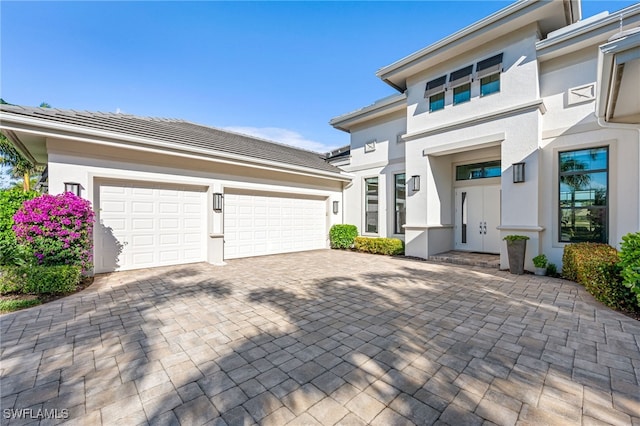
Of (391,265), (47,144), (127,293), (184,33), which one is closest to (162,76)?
(184,33)

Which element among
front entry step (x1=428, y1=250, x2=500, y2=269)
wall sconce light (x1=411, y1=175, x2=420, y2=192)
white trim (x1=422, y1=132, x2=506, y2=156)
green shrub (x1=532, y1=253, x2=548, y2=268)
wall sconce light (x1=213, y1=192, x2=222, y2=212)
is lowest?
front entry step (x1=428, y1=250, x2=500, y2=269)

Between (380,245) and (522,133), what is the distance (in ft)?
18.3

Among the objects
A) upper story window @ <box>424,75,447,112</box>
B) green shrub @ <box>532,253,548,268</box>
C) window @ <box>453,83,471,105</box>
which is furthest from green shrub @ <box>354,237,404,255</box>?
window @ <box>453,83,471,105</box>

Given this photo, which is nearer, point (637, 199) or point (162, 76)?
point (637, 199)

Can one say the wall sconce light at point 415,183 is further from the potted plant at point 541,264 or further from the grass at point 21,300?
the grass at point 21,300

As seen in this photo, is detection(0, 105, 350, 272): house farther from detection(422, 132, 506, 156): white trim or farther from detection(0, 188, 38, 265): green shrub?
detection(422, 132, 506, 156): white trim

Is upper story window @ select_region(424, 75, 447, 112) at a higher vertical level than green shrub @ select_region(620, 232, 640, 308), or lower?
higher

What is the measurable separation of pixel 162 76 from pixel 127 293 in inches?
333

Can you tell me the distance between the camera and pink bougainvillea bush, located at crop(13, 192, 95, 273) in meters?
5.02

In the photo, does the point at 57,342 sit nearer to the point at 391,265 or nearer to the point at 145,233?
the point at 145,233

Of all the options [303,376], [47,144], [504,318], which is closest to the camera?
[303,376]

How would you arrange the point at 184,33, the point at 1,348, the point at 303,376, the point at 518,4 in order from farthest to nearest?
1. the point at 184,33
2. the point at 518,4
3. the point at 1,348
4. the point at 303,376

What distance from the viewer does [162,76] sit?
9.80m

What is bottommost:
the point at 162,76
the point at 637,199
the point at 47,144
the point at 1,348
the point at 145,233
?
the point at 1,348
